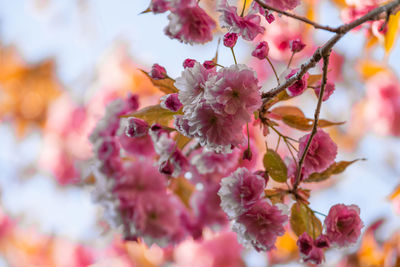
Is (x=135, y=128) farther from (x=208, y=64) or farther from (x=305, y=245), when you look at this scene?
(x=305, y=245)

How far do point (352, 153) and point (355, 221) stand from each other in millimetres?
1631

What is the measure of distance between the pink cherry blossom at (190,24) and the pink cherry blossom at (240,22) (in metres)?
0.03

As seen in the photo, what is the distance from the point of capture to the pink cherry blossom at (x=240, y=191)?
54cm

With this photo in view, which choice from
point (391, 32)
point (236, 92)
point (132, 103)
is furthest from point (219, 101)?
point (391, 32)

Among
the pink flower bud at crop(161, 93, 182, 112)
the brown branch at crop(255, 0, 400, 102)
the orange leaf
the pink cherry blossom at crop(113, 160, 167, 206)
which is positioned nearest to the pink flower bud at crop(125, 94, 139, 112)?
the pink cherry blossom at crop(113, 160, 167, 206)

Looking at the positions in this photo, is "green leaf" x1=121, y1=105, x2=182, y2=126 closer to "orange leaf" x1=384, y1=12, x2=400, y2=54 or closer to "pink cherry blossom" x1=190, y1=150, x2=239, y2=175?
"pink cherry blossom" x1=190, y1=150, x2=239, y2=175

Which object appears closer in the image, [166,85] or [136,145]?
[166,85]

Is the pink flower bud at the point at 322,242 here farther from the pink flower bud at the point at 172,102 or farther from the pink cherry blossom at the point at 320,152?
the pink flower bud at the point at 172,102

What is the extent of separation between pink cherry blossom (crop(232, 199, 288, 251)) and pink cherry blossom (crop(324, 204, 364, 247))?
7 centimetres

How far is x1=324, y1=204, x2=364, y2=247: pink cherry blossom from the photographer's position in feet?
1.80

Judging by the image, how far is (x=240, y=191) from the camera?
1.77ft

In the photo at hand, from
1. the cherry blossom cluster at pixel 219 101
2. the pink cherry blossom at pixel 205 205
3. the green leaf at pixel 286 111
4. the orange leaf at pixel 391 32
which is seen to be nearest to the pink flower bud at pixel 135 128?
the cherry blossom cluster at pixel 219 101

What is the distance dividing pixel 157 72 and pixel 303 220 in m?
0.33

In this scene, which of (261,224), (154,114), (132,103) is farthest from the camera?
(132,103)
